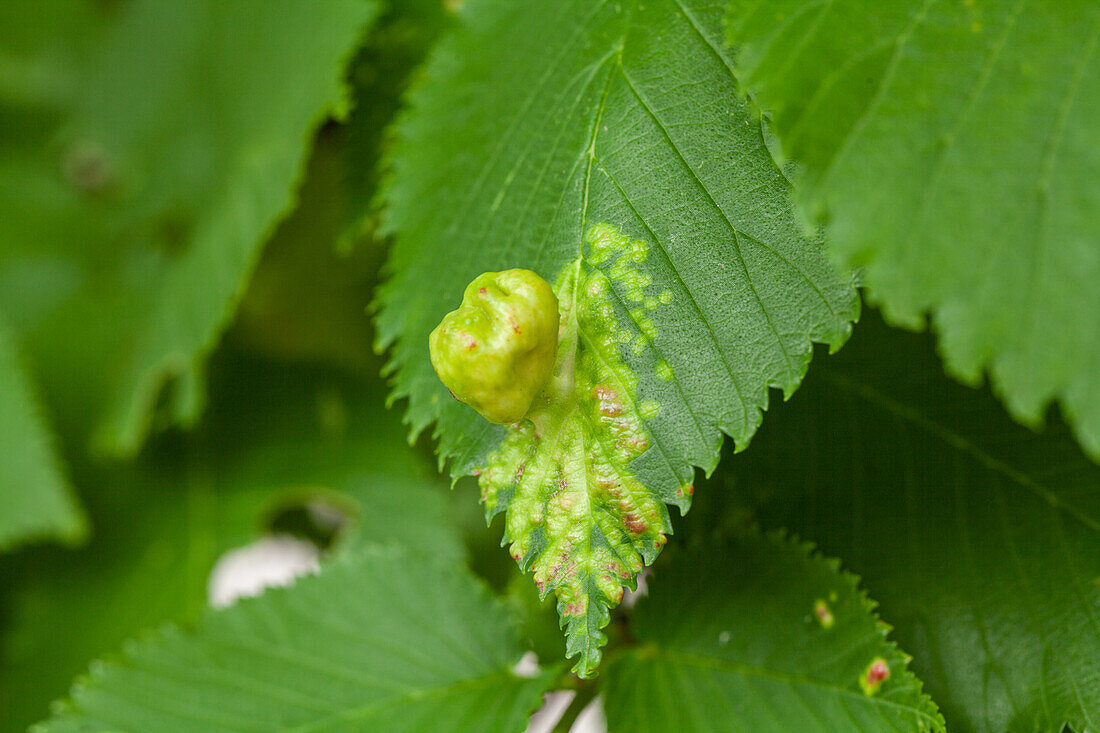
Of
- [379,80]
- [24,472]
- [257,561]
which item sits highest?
[379,80]

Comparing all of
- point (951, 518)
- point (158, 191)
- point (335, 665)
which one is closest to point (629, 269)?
point (951, 518)

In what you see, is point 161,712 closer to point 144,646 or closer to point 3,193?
point 144,646

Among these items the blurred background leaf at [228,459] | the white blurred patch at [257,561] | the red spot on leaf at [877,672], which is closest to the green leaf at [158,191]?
the blurred background leaf at [228,459]

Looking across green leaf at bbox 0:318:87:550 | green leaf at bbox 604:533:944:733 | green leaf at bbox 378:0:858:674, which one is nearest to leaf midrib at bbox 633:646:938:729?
green leaf at bbox 604:533:944:733

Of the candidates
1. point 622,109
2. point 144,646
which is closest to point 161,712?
point 144,646

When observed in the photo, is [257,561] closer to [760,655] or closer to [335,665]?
[335,665]

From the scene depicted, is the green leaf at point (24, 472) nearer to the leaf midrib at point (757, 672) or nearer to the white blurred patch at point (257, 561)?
the white blurred patch at point (257, 561)

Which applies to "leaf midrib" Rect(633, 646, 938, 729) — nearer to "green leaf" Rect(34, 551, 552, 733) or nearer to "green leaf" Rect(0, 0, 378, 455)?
"green leaf" Rect(34, 551, 552, 733)
